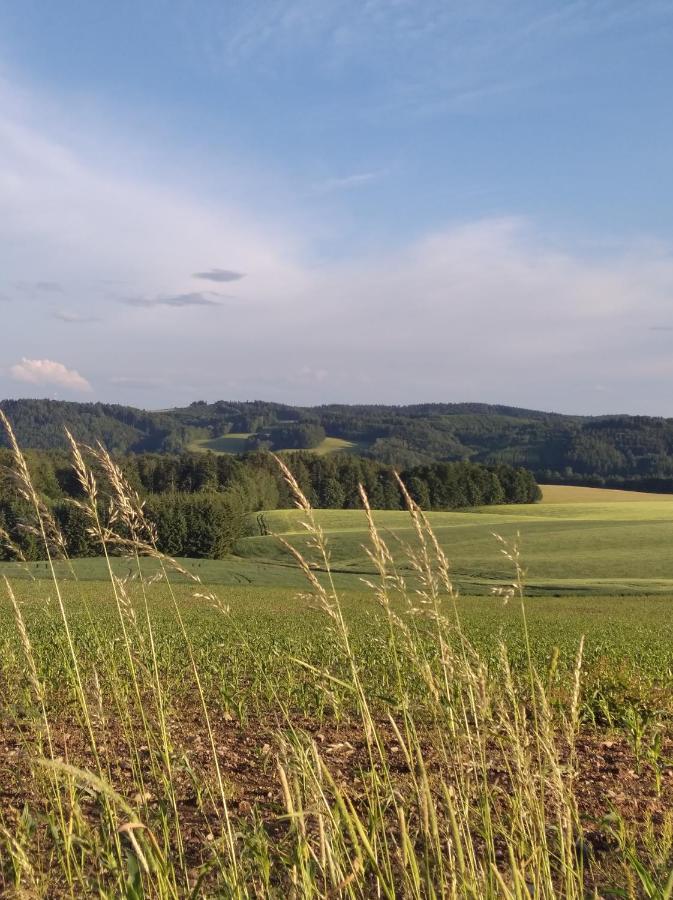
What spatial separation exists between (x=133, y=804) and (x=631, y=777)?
11.5ft

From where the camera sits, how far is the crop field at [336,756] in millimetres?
2283

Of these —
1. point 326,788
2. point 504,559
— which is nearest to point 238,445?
point 504,559

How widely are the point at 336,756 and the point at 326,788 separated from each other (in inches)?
88.2

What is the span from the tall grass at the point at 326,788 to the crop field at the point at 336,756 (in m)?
0.03

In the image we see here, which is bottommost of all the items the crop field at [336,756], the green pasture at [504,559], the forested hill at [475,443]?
the green pasture at [504,559]

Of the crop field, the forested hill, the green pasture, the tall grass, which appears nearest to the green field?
the forested hill

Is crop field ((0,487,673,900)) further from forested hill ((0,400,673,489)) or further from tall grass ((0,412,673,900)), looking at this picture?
forested hill ((0,400,673,489))

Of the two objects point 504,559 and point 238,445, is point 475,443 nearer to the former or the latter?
point 238,445

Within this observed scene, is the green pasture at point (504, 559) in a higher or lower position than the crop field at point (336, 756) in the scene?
lower

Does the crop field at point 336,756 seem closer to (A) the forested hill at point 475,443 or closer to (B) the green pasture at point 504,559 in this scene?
(B) the green pasture at point 504,559

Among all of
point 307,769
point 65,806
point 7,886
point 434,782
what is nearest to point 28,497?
point 307,769

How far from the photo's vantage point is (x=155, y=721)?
21.7 ft

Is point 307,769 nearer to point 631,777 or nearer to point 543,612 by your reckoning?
point 631,777

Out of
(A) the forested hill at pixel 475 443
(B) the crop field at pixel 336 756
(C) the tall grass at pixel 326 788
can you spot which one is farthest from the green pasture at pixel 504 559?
(A) the forested hill at pixel 475 443
